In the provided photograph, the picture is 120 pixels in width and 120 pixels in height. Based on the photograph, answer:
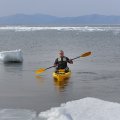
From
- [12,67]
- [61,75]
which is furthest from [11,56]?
[61,75]

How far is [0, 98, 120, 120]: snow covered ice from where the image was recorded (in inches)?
445

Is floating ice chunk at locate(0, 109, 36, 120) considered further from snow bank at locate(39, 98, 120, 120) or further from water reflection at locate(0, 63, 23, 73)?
water reflection at locate(0, 63, 23, 73)

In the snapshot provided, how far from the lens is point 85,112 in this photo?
11.8 m

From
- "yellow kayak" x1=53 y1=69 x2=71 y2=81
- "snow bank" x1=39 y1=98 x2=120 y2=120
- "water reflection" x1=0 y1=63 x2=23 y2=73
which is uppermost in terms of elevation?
"snow bank" x1=39 y1=98 x2=120 y2=120

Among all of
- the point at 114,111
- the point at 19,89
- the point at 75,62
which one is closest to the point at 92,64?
the point at 75,62

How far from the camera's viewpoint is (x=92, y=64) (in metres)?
26.5

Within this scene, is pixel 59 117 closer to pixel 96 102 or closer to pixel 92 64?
pixel 96 102

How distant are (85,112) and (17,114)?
76.5 inches

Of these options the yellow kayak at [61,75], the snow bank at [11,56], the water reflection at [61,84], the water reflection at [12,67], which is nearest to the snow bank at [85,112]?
the water reflection at [61,84]

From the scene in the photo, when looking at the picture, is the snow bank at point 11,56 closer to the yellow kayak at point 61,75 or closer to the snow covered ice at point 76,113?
the yellow kayak at point 61,75

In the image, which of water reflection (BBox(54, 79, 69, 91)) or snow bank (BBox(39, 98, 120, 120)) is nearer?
snow bank (BBox(39, 98, 120, 120))

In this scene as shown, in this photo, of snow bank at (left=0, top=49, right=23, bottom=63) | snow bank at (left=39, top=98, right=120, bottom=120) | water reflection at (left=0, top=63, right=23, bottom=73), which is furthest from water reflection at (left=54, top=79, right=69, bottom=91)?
snow bank at (left=0, top=49, right=23, bottom=63)

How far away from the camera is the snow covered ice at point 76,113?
37.1 ft

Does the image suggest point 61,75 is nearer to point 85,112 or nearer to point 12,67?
point 12,67
